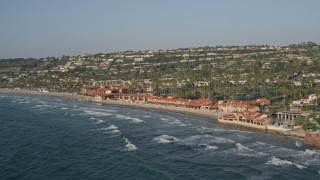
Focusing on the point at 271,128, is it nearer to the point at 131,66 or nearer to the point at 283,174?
the point at 283,174

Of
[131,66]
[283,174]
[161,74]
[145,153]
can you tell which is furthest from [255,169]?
[131,66]

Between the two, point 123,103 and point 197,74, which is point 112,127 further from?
point 197,74

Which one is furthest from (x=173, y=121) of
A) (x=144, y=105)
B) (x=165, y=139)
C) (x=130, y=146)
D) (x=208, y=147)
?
(x=144, y=105)

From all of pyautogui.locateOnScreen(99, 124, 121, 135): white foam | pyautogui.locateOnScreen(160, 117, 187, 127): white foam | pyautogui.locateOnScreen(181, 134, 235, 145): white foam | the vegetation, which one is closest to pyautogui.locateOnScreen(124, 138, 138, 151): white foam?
pyautogui.locateOnScreen(181, 134, 235, 145): white foam

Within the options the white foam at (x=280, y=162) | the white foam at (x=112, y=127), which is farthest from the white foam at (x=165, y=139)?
the white foam at (x=280, y=162)

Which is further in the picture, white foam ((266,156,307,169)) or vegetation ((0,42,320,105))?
vegetation ((0,42,320,105))

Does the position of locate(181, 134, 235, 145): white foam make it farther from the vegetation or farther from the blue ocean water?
the vegetation

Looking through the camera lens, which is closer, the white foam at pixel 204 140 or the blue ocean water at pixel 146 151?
the blue ocean water at pixel 146 151

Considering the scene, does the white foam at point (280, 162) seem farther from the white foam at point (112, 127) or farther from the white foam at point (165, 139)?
the white foam at point (112, 127)
